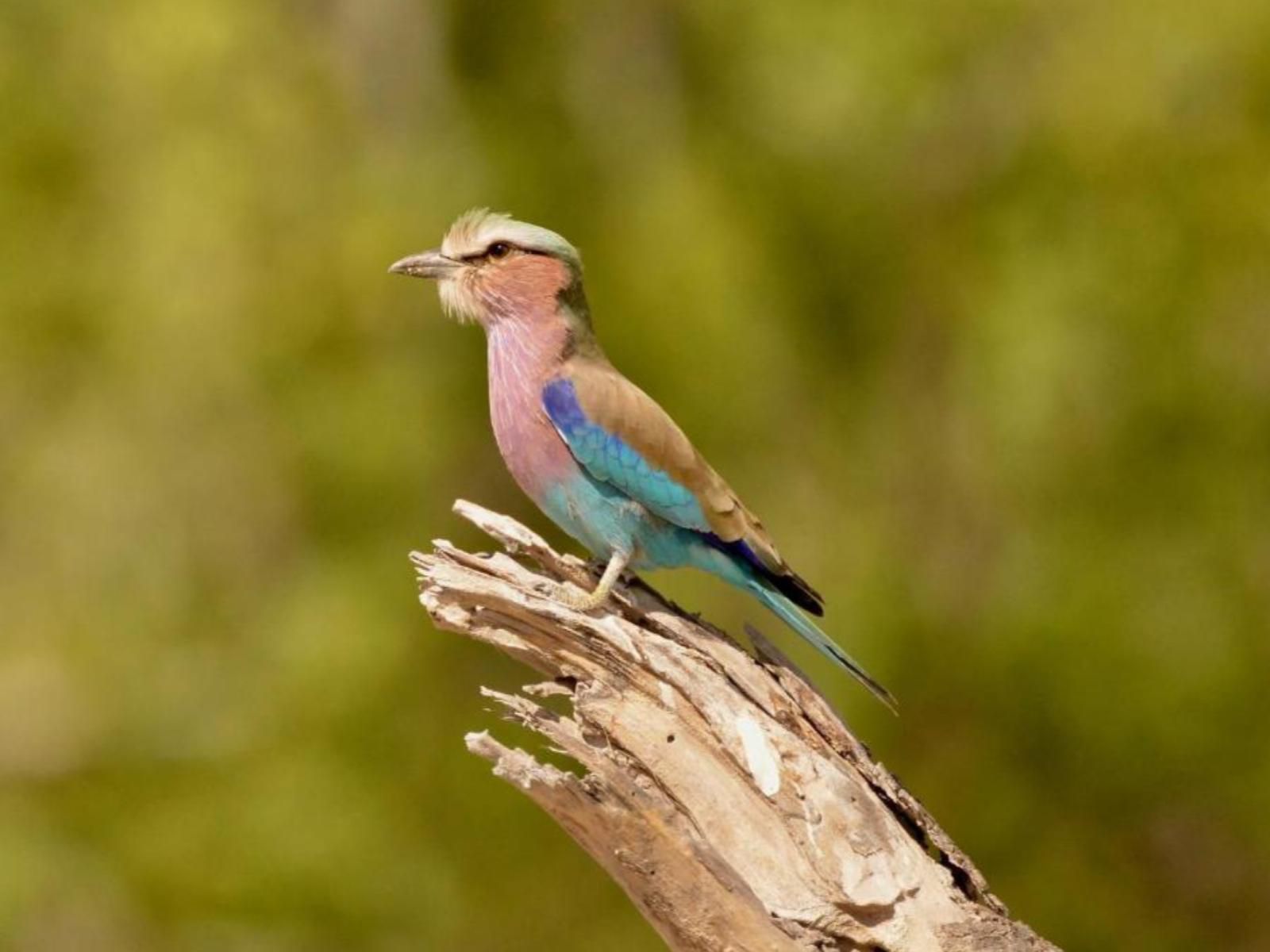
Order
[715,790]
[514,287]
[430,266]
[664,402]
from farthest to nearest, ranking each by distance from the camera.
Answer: [664,402] < [430,266] < [514,287] < [715,790]

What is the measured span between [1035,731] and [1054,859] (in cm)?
74

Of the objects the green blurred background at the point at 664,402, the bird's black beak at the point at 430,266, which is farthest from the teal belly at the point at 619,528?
the green blurred background at the point at 664,402

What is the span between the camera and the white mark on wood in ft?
18.2

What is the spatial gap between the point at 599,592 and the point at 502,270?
116 centimetres

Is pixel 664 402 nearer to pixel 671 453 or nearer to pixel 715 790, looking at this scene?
pixel 671 453

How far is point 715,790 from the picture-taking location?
5.52 m

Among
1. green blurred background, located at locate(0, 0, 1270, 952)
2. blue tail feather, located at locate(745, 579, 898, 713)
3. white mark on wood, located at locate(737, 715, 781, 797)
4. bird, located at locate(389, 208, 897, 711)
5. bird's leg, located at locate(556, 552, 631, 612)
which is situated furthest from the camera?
green blurred background, located at locate(0, 0, 1270, 952)

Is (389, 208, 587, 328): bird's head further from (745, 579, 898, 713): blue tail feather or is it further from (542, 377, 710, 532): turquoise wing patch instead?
(745, 579, 898, 713): blue tail feather

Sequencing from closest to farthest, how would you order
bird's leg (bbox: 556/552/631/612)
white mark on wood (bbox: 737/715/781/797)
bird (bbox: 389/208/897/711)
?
white mark on wood (bbox: 737/715/781/797), bird's leg (bbox: 556/552/631/612), bird (bbox: 389/208/897/711)

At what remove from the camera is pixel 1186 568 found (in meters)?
10.8

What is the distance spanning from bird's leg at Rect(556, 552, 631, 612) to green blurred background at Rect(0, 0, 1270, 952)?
13.3 feet

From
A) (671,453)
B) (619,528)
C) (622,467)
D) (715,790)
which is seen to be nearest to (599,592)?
(619,528)

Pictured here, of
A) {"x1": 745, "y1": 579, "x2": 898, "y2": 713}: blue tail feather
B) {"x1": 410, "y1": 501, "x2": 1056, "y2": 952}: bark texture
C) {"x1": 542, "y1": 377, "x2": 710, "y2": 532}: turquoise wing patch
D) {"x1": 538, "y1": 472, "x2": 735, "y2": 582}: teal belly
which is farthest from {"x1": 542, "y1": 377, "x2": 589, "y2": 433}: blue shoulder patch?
{"x1": 745, "y1": 579, "x2": 898, "y2": 713}: blue tail feather

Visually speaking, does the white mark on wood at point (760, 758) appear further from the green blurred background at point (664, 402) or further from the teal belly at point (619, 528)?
the green blurred background at point (664, 402)
